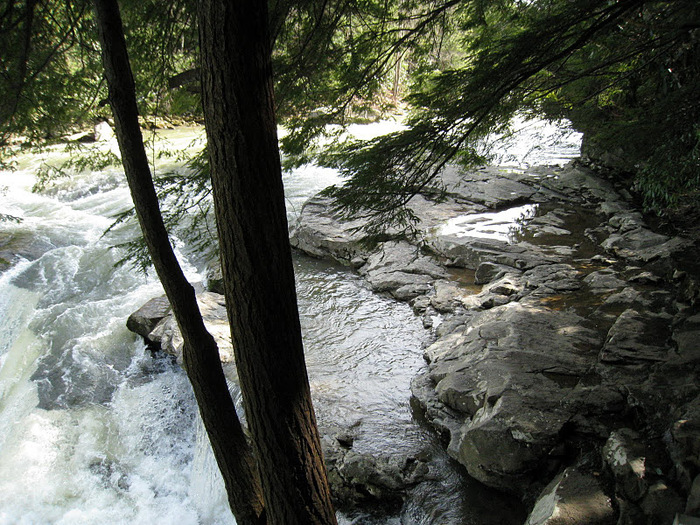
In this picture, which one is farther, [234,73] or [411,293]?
[411,293]

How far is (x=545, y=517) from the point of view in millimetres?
3092

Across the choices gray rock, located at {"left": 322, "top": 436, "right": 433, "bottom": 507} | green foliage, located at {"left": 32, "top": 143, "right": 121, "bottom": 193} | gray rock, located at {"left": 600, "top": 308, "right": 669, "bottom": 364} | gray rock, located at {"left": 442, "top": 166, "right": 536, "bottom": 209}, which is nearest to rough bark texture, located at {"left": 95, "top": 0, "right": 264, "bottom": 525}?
gray rock, located at {"left": 322, "top": 436, "right": 433, "bottom": 507}

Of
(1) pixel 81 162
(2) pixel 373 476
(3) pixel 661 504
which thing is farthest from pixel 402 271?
(3) pixel 661 504

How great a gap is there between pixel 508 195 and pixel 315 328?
20.9 ft

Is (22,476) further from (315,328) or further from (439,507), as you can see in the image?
(439,507)

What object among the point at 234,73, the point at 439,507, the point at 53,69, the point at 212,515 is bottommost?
the point at 212,515

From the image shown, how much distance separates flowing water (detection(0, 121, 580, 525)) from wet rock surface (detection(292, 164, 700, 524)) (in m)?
0.45

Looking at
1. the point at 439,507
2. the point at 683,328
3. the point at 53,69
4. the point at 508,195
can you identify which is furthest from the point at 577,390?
the point at 508,195

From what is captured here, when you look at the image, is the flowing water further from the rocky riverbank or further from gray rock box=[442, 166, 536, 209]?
gray rock box=[442, 166, 536, 209]

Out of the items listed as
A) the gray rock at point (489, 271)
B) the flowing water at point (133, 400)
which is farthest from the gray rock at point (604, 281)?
the flowing water at point (133, 400)

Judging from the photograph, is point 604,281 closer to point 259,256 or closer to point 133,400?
point 259,256

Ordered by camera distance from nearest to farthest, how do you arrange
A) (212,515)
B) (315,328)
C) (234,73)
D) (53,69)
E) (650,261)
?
(234,73), (53,69), (212,515), (650,261), (315,328)

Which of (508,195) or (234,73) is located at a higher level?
(234,73)

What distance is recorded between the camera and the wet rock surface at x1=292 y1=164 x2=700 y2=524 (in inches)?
123
